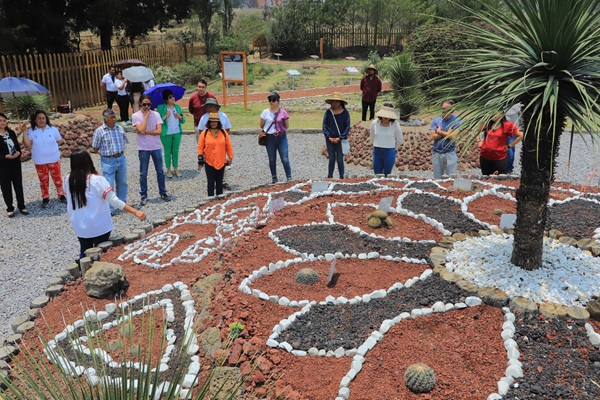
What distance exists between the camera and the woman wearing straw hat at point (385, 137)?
29.3ft

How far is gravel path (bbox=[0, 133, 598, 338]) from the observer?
23.2ft

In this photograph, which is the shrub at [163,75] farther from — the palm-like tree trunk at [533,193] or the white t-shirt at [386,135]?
the palm-like tree trunk at [533,193]

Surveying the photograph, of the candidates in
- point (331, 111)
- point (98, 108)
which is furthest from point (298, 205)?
point (98, 108)

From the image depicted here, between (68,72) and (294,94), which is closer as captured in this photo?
(68,72)

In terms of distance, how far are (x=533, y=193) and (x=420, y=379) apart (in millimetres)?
2037

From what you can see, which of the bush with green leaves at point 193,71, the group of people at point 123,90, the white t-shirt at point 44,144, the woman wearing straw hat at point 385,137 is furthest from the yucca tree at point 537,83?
the bush with green leaves at point 193,71

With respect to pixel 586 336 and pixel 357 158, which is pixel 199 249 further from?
pixel 357 158

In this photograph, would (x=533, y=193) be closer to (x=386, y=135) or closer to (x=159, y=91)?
(x=386, y=135)

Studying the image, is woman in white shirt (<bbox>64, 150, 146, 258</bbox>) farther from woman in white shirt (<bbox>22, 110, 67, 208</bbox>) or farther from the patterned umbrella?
the patterned umbrella

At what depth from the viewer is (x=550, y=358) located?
407 centimetres

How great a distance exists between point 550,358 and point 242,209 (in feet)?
16.4

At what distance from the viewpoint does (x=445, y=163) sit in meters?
9.27

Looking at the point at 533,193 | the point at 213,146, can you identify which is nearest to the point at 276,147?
the point at 213,146

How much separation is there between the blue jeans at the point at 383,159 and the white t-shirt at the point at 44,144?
5.73 m
